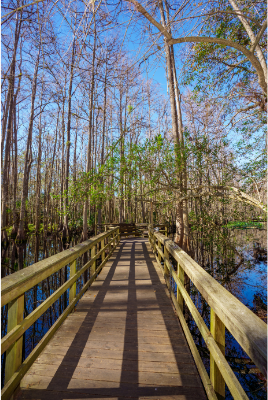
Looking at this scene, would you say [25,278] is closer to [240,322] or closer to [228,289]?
[240,322]

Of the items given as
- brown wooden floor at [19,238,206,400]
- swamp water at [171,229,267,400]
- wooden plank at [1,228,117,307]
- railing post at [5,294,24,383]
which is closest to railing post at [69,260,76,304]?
brown wooden floor at [19,238,206,400]

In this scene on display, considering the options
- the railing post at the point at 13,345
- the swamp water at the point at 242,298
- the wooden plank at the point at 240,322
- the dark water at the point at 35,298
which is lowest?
the swamp water at the point at 242,298

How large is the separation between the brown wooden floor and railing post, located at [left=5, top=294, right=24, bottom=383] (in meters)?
0.22

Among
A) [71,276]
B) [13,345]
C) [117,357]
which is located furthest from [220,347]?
[71,276]

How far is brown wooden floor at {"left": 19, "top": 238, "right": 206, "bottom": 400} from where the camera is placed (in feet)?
5.68

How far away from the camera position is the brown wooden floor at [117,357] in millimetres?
1731

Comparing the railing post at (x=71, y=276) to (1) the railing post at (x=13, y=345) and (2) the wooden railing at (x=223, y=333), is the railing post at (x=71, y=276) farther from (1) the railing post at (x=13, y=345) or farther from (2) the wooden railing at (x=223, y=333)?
(2) the wooden railing at (x=223, y=333)

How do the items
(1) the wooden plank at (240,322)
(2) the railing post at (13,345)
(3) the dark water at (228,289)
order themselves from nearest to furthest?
(1) the wooden plank at (240,322)
(2) the railing post at (13,345)
(3) the dark water at (228,289)

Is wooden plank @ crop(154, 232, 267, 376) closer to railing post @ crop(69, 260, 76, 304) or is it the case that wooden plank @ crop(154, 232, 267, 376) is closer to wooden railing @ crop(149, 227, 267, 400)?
wooden railing @ crop(149, 227, 267, 400)

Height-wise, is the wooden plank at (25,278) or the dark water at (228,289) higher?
the wooden plank at (25,278)

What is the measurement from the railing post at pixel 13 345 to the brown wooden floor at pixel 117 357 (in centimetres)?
22

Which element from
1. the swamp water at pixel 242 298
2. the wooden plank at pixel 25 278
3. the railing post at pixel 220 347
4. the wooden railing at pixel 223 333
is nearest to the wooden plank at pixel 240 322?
the wooden railing at pixel 223 333

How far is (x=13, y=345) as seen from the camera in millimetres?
1646

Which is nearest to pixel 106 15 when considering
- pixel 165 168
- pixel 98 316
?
pixel 98 316
